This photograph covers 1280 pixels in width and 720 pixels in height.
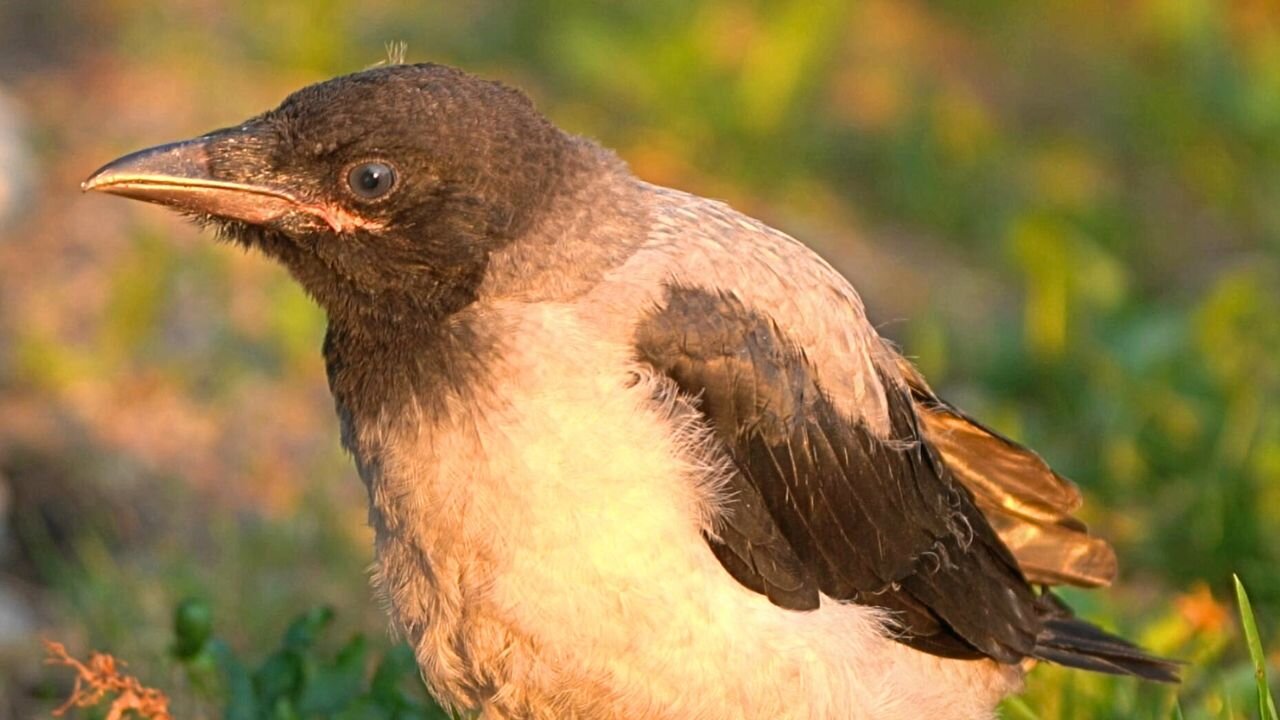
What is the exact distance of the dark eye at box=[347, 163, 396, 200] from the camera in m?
4.17

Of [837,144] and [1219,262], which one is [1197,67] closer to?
[1219,262]

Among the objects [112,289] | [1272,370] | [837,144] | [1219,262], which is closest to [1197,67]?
[1219,262]

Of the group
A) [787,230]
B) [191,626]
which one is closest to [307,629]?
[191,626]

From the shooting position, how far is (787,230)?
8.88 metres

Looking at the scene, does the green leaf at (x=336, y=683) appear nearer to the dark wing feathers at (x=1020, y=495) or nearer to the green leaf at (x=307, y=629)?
the green leaf at (x=307, y=629)

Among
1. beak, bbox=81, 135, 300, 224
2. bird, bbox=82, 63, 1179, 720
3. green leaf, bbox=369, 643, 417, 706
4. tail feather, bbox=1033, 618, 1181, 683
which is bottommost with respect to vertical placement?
tail feather, bbox=1033, 618, 1181, 683

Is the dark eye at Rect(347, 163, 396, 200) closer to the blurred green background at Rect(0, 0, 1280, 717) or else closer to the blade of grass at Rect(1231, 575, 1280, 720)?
the blurred green background at Rect(0, 0, 1280, 717)

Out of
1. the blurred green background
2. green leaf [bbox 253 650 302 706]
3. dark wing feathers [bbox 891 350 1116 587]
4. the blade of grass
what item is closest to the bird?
dark wing feathers [bbox 891 350 1116 587]

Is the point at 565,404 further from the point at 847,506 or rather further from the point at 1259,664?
the point at 1259,664

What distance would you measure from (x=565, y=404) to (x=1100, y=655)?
1.79 metres

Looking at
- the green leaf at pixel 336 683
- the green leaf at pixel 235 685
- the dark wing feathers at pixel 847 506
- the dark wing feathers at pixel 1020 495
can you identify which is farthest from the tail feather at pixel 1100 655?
the green leaf at pixel 235 685

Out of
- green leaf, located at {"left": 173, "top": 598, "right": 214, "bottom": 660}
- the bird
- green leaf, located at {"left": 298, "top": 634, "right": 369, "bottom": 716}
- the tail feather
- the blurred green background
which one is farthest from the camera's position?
the blurred green background

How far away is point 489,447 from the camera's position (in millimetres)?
4043

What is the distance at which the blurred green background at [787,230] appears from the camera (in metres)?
6.38
